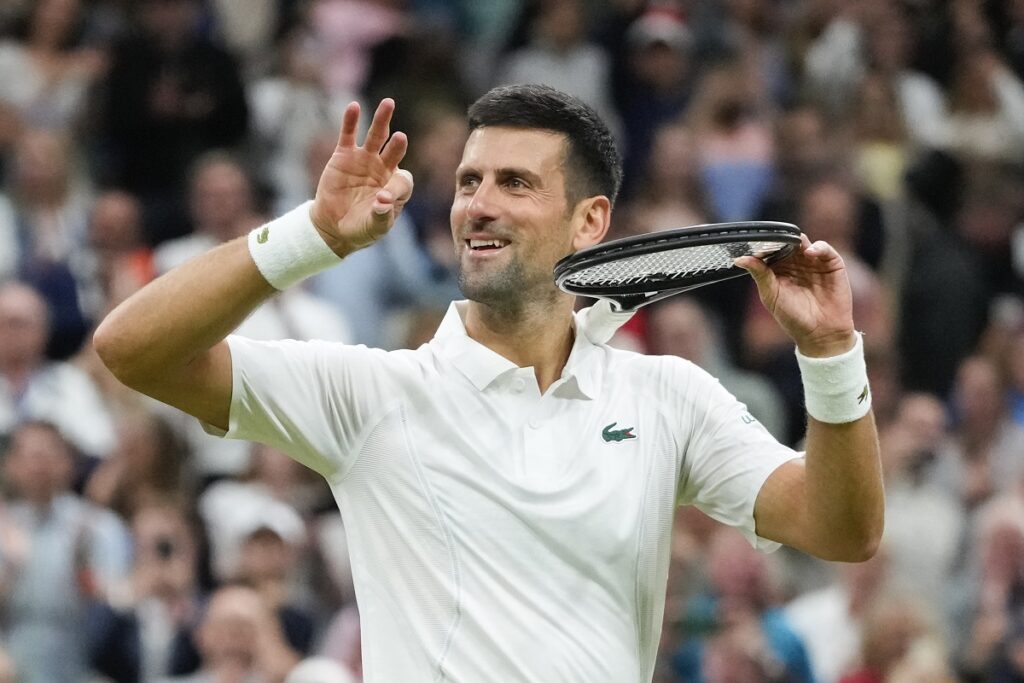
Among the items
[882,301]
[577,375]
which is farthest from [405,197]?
[882,301]

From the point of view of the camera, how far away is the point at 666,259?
4.14 m

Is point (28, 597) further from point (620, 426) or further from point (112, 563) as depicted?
point (620, 426)

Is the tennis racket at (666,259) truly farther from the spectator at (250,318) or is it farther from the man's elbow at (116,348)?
the spectator at (250,318)

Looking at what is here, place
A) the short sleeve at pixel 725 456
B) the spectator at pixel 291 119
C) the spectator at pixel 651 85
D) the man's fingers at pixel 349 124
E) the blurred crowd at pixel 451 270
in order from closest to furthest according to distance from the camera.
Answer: the man's fingers at pixel 349 124 → the short sleeve at pixel 725 456 → the blurred crowd at pixel 451 270 → the spectator at pixel 291 119 → the spectator at pixel 651 85

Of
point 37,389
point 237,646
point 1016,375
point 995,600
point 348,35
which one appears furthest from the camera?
point 348,35

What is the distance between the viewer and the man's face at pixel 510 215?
432 cm

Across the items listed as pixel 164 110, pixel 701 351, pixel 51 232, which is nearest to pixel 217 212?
pixel 51 232

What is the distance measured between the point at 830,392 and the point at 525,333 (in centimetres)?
73

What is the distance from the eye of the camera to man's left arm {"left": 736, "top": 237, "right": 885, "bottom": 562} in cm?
416

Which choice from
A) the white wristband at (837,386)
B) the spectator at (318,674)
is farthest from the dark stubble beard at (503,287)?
the spectator at (318,674)

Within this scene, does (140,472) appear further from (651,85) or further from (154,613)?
(651,85)

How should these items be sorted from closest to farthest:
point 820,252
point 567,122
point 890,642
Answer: point 820,252 → point 567,122 → point 890,642

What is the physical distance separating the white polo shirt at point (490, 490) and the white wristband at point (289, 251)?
8.3 inches

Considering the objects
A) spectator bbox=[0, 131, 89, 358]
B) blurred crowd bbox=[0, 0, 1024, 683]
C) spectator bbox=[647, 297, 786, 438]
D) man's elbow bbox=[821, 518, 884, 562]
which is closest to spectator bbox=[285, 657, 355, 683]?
blurred crowd bbox=[0, 0, 1024, 683]
